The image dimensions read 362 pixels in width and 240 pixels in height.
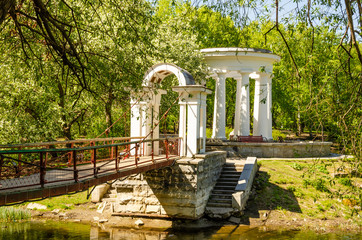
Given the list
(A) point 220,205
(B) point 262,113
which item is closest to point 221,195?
(A) point 220,205

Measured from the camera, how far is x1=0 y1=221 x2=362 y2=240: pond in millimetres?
13312

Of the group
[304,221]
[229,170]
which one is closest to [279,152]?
[229,170]

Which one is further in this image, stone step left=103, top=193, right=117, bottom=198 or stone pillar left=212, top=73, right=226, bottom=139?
stone pillar left=212, top=73, right=226, bottom=139

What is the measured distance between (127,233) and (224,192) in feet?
15.5

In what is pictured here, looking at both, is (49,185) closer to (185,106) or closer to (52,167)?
(52,167)

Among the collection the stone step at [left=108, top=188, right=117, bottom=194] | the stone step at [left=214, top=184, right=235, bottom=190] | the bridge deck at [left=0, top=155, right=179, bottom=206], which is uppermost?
the bridge deck at [left=0, top=155, right=179, bottom=206]

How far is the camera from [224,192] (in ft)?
55.6

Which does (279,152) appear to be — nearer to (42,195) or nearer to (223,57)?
(223,57)

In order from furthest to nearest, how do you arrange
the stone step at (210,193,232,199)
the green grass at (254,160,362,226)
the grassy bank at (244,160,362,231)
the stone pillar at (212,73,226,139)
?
the stone pillar at (212,73,226,139) < the stone step at (210,193,232,199) < the green grass at (254,160,362,226) < the grassy bank at (244,160,362,231)

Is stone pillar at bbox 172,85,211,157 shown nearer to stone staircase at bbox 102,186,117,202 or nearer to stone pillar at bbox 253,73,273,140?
stone staircase at bbox 102,186,117,202

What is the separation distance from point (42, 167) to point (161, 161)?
6.12 metres

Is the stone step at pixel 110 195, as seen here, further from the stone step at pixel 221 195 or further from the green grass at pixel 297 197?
the green grass at pixel 297 197

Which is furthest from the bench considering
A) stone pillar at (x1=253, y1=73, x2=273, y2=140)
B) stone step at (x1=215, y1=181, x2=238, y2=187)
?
stone step at (x1=215, y1=181, x2=238, y2=187)

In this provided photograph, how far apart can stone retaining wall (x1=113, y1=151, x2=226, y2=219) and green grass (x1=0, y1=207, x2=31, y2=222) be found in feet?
10.8
